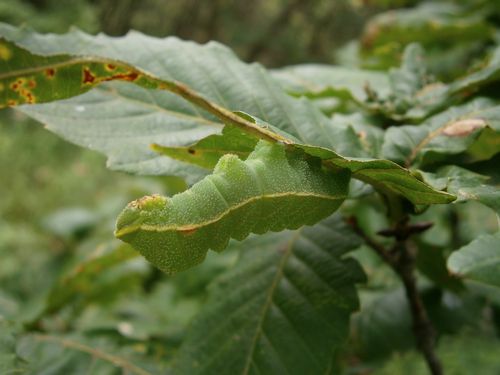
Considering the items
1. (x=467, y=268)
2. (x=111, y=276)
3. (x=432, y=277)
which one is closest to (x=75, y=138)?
(x=467, y=268)

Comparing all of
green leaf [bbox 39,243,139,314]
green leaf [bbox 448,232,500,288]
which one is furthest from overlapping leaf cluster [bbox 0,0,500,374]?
green leaf [bbox 39,243,139,314]

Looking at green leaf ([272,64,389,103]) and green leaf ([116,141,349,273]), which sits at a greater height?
green leaf ([116,141,349,273])

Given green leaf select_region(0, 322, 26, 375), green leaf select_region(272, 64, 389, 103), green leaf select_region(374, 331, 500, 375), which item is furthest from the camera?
green leaf select_region(374, 331, 500, 375)

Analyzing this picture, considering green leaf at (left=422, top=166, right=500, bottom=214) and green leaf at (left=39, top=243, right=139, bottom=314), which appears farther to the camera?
green leaf at (left=39, top=243, right=139, bottom=314)

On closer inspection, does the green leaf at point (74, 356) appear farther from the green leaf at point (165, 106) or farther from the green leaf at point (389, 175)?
the green leaf at point (389, 175)

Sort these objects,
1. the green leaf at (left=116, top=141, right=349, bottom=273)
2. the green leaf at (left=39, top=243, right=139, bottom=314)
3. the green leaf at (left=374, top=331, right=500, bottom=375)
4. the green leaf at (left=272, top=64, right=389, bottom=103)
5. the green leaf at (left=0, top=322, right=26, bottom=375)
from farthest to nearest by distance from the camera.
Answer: the green leaf at (left=374, top=331, right=500, bottom=375), the green leaf at (left=39, top=243, right=139, bottom=314), the green leaf at (left=272, top=64, right=389, bottom=103), the green leaf at (left=0, top=322, right=26, bottom=375), the green leaf at (left=116, top=141, right=349, bottom=273)

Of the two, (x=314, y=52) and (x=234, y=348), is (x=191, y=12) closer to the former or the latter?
(x=314, y=52)

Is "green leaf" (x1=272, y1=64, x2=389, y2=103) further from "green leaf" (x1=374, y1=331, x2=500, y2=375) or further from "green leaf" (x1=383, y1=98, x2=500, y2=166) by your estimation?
"green leaf" (x1=374, y1=331, x2=500, y2=375)

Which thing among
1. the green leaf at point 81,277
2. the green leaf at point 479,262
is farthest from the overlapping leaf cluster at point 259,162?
the green leaf at point 81,277

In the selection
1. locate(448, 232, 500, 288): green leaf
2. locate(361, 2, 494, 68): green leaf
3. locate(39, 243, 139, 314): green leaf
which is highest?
locate(448, 232, 500, 288): green leaf
